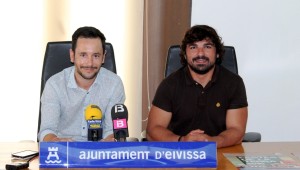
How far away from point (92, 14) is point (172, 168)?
210 cm

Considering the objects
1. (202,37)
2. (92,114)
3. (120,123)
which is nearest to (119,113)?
(120,123)

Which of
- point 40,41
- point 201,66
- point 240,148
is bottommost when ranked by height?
point 240,148

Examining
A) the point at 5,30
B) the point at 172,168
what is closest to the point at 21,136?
the point at 5,30

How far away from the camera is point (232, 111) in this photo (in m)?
3.08

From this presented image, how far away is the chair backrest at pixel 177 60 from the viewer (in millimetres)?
3292

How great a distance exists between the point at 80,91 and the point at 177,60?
687mm


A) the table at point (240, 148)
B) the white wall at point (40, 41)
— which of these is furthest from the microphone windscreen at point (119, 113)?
the white wall at point (40, 41)

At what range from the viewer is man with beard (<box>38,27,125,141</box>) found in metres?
2.85

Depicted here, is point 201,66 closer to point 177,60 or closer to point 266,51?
point 177,60

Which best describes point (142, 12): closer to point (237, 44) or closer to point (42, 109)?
point (237, 44)

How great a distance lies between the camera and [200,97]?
3129 millimetres

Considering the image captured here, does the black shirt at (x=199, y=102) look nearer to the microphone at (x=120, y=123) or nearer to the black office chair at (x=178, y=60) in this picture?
the black office chair at (x=178, y=60)

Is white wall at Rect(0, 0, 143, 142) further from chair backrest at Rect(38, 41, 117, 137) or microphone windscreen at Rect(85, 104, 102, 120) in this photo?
microphone windscreen at Rect(85, 104, 102, 120)

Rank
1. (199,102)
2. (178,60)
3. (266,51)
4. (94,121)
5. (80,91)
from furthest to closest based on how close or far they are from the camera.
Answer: (266,51) < (178,60) < (199,102) < (80,91) < (94,121)
